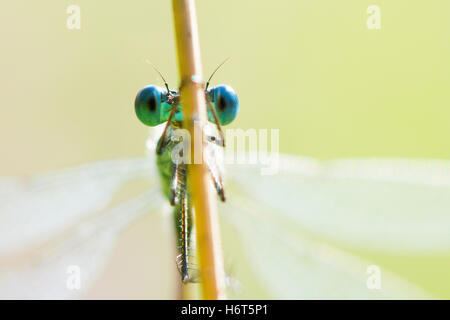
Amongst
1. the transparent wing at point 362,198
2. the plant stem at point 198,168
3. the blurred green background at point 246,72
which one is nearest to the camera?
the plant stem at point 198,168

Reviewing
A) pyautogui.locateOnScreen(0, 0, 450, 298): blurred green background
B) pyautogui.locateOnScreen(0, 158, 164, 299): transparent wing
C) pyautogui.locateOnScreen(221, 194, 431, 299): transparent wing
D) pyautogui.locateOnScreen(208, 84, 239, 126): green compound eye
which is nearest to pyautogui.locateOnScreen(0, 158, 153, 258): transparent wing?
pyautogui.locateOnScreen(0, 158, 164, 299): transparent wing

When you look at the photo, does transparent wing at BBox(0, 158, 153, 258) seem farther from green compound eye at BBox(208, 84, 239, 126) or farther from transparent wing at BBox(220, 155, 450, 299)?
green compound eye at BBox(208, 84, 239, 126)

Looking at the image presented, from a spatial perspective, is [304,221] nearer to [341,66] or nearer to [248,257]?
[248,257]

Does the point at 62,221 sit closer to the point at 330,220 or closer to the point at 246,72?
the point at 330,220

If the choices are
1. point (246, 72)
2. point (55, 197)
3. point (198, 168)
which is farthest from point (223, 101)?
point (246, 72)

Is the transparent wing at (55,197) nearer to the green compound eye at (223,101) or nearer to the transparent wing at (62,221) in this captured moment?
the transparent wing at (62,221)

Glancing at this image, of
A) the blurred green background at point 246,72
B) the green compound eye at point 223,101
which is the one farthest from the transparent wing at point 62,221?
the green compound eye at point 223,101
